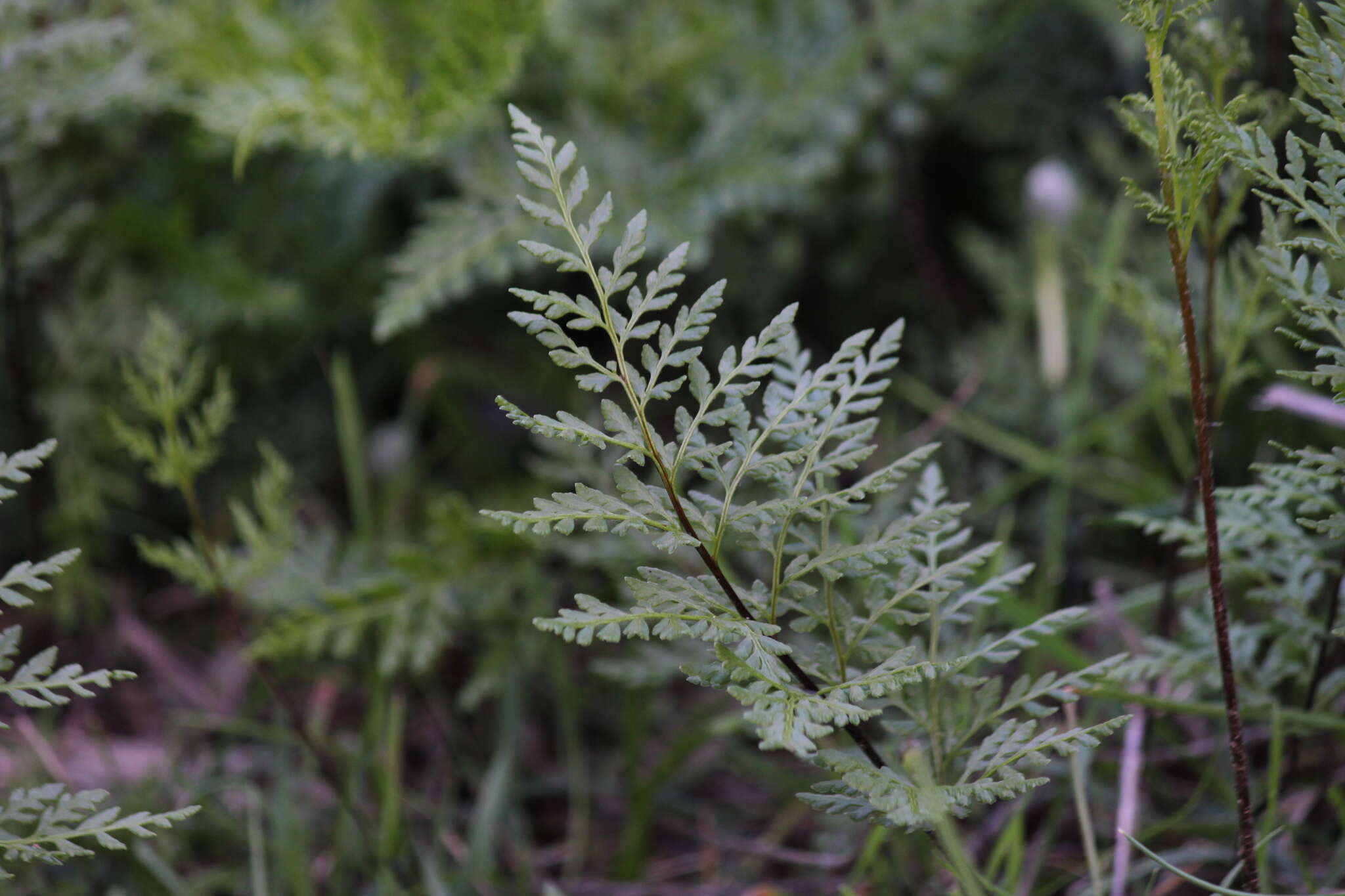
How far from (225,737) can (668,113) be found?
Answer: 4.49 ft

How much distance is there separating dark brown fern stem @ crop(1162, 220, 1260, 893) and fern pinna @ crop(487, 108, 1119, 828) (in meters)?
0.10

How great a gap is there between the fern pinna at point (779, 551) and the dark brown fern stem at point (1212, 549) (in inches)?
3.8

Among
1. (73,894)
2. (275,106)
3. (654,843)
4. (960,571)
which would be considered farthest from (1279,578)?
(73,894)

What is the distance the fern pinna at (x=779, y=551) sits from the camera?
70 cm

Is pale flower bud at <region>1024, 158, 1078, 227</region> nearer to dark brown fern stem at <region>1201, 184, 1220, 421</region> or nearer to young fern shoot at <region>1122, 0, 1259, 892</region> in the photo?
dark brown fern stem at <region>1201, 184, 1220, 421</region>

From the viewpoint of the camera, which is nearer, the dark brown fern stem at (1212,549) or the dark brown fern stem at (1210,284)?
the dark brown fern stem at (1212,549)

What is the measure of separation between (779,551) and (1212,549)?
1.12 ft

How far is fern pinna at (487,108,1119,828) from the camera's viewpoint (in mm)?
696

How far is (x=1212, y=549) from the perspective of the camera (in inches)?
Answer: 31.3

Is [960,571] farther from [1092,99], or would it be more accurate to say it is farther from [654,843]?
[1092,99]

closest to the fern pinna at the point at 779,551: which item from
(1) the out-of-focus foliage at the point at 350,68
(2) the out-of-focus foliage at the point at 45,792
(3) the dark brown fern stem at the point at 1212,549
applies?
(3) the dark brown fern stem at the point at 1212,549

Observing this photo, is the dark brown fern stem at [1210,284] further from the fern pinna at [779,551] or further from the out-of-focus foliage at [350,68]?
the out-of-focus foliage at [350,68]

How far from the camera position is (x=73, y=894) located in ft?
4.33

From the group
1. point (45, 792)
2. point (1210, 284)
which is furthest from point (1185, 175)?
point (45, 792)
